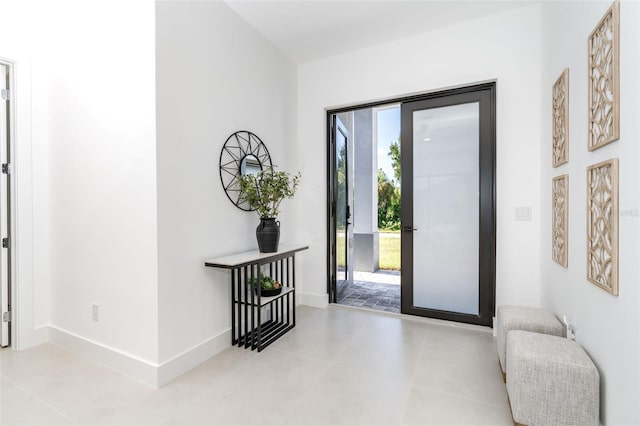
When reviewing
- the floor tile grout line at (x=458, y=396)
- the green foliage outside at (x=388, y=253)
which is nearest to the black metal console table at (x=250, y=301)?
the floor tile grout line at (x=458, y=396)

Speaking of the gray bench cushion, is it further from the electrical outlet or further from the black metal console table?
the black metal console table

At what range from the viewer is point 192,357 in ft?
7.27

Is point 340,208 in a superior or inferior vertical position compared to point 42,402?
superior

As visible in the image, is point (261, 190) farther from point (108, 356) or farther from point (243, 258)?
point (108, 356)

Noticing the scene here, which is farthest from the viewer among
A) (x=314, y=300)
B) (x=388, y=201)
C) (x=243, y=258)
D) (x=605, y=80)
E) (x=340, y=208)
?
(x=388, y=201)

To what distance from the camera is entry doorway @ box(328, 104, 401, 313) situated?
3.74m

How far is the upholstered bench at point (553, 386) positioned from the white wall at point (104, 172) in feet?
6.90

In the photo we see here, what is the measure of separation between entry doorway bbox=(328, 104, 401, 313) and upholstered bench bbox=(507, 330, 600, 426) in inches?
76.0

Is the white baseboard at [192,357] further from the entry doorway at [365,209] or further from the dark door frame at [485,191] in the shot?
the dark door frame at [485,191]

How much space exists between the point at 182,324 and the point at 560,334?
2470mm

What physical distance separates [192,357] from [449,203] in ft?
8.50

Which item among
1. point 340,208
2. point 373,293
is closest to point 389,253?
point 373,293

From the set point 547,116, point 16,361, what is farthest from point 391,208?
point 16,361

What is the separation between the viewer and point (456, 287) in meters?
3.01
